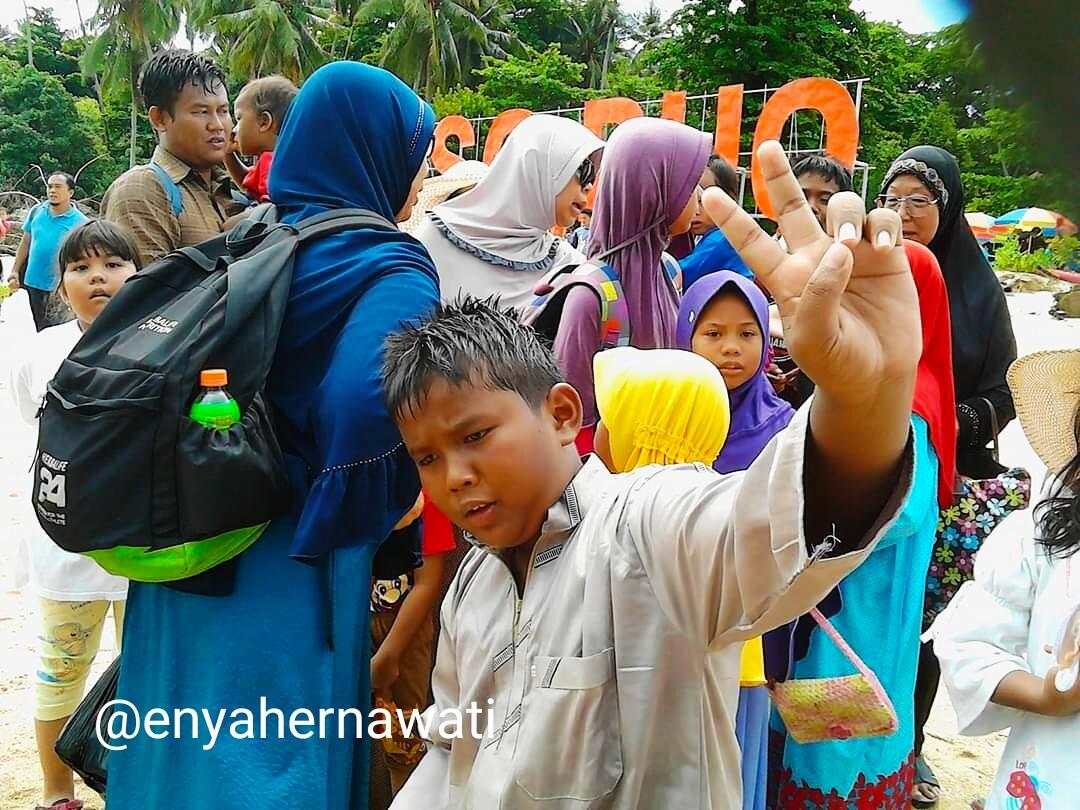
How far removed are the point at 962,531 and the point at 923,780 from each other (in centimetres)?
81

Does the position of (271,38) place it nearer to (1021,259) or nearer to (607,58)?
(607,58)

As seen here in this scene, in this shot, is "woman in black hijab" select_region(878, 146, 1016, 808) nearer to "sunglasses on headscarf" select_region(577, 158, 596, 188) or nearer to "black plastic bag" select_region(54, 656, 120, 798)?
"sunglasses on headscarf" select_region(577, 158, 596, 188)

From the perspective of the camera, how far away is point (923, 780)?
3.06 metres

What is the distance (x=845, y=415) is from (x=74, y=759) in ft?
6.99

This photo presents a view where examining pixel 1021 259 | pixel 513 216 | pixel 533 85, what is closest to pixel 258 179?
pixel 513 216

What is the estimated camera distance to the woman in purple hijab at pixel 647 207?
2.74 meters

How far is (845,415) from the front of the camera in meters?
0.91

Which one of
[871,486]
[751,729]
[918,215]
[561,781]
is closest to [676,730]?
[561,781]

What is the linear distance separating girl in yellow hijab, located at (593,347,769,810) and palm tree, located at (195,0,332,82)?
33101 mm

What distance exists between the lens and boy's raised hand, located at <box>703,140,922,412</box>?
0.85 metres

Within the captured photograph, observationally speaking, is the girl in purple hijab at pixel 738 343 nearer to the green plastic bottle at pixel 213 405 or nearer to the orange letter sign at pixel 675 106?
the green plastic bottle at pixel 213 405

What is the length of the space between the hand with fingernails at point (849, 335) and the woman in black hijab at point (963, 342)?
2.24 m

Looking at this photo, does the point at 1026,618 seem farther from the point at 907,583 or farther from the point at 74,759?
the point at 74,759

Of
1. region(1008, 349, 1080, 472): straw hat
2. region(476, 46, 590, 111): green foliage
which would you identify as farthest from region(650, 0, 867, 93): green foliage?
region(1008, 349, 1080, 472): straw hat
